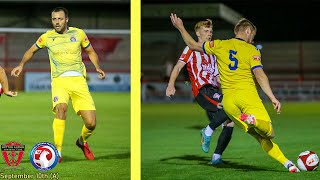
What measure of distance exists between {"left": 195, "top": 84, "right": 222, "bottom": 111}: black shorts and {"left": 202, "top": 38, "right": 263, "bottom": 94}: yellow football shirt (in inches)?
30.9

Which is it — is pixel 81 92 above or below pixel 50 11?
below

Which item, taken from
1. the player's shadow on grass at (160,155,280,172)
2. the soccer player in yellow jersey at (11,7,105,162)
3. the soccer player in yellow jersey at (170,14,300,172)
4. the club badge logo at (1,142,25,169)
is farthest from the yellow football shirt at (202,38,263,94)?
the club badge logo at (1,142,25,169)

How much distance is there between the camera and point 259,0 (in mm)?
11164


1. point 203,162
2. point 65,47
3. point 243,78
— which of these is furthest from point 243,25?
point 203,162

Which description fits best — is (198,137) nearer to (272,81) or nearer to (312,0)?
(312,0)

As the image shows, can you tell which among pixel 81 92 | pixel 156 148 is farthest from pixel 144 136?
pixel 81 92

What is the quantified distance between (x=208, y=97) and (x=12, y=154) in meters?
2.26

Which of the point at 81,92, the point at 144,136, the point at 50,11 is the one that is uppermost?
the point at 50,11

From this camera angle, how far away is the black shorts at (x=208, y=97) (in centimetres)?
732

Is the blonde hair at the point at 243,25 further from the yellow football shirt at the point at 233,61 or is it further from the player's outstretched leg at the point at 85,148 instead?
the player's outstretched leg at the point at 85,148

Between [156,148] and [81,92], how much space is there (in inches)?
122

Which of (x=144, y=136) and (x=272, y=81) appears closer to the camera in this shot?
(x=144, y=136)

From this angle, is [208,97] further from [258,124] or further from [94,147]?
[94,147]

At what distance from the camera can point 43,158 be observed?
5660 millimetres
